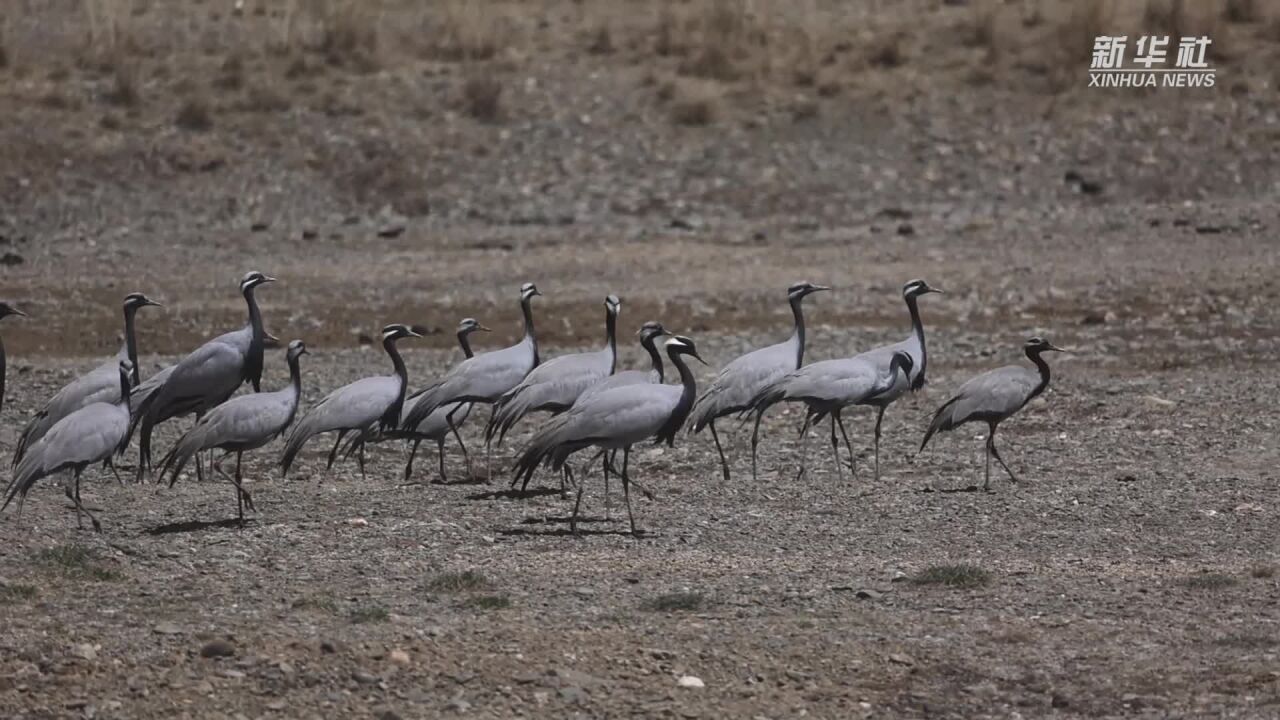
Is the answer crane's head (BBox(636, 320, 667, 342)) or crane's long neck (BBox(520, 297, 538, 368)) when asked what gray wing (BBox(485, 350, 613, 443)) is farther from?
crane's long neck (BBox(520, 297, 538, 368))

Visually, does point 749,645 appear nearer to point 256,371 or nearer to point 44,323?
point 256,371

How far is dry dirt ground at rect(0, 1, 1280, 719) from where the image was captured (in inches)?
390

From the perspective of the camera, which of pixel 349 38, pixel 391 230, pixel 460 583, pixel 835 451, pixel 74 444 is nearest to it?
pixel 460 583

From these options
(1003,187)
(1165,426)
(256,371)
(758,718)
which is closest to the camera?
(758,718)

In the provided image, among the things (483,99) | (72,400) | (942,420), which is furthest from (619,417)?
(483,99)

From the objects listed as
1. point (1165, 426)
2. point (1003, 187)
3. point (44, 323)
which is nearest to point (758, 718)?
point (1165, 426)

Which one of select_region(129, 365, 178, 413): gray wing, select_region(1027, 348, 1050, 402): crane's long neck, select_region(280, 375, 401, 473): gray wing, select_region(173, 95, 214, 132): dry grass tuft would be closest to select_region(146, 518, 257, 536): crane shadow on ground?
select_region(280, 375, 401, 473): gray wing

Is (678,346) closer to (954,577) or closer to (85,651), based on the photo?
(954,577)

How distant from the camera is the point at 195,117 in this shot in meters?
30.8

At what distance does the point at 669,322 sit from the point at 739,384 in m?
6.99

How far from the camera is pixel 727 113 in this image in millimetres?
31328

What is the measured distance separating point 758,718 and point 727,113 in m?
22.7

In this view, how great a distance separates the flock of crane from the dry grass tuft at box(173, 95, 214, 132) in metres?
15.1

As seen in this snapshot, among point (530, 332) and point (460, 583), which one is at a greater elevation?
point (530, 332)
